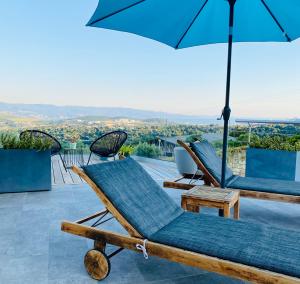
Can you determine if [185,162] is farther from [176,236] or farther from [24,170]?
[176,236]

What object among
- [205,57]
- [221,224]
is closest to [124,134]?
[221,224]

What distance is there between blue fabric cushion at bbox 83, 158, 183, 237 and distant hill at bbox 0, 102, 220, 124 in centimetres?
300

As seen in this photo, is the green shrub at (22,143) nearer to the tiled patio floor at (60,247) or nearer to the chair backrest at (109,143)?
the tiled patio floor at (60,247)

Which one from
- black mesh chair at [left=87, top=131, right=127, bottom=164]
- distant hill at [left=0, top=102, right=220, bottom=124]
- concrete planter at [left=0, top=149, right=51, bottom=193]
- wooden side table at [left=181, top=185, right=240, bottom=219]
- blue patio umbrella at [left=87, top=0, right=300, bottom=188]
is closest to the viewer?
wooden side table at [left=181, top=185, right=240, bottom=219]

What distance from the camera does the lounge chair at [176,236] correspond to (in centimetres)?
148

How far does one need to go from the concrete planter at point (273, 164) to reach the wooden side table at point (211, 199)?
87.6 inches

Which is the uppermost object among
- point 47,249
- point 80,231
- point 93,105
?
point 93,105

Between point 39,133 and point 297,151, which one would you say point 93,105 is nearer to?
point 39,133

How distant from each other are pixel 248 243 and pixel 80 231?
1034 millimetres

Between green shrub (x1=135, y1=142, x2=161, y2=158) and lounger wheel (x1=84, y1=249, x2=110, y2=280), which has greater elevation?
green shrub (x1=135, y1=142, x2=161, y2=158)

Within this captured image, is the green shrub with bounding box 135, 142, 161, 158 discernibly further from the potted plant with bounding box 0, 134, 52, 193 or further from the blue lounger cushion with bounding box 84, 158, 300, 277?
the blue lounger cushion with bounding box 84, 158, 300, 277

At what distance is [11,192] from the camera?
387cm

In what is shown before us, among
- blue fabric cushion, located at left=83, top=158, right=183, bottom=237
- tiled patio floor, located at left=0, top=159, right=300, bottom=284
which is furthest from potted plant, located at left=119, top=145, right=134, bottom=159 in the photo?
blue fabric cushion, located at left=83, top=158, right=183, bottom=237

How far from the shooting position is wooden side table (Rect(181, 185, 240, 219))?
2.45 m
